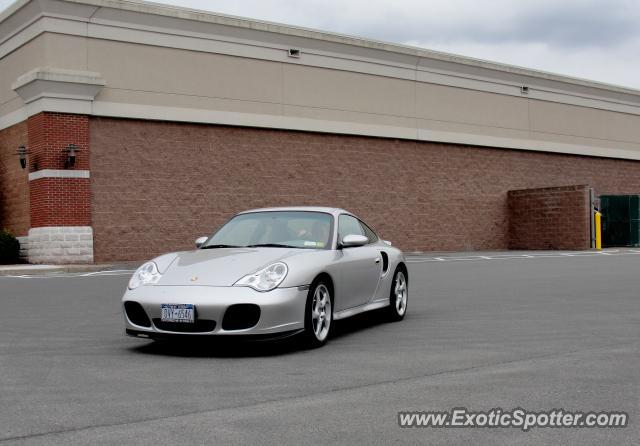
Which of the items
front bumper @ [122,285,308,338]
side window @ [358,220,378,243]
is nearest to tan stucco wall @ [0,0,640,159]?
side window @ [358,220,378,243]

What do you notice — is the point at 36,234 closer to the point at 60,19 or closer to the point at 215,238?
the point at 60,19

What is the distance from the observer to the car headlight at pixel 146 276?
825cm

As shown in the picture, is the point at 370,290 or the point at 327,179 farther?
the point at 327,179

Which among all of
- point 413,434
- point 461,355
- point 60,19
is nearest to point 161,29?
point 60,19

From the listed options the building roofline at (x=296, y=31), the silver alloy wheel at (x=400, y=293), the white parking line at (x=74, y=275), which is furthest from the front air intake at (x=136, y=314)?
the building roofline at (x=296, y=31)

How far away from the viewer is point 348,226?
32.3ft

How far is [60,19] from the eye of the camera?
25.4 m

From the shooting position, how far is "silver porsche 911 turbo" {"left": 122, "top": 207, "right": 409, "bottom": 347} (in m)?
7.68

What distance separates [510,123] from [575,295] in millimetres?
25104

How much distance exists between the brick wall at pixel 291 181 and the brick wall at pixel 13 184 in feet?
7.89

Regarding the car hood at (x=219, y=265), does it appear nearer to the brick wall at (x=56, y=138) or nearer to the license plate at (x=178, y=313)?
the license plate at (x=178, y=313)

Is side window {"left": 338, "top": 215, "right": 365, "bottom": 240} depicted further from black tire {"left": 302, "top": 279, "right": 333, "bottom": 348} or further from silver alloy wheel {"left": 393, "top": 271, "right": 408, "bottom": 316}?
black tire {"left": 302, "top": 279, "right": 333, "bottom": 348}

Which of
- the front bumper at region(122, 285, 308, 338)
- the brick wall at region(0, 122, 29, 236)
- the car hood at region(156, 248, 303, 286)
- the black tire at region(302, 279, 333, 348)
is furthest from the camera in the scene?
the brick wall at region(0, 122, 29, 236)

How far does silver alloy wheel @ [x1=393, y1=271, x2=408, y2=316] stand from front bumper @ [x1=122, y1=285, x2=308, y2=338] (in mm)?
2669
